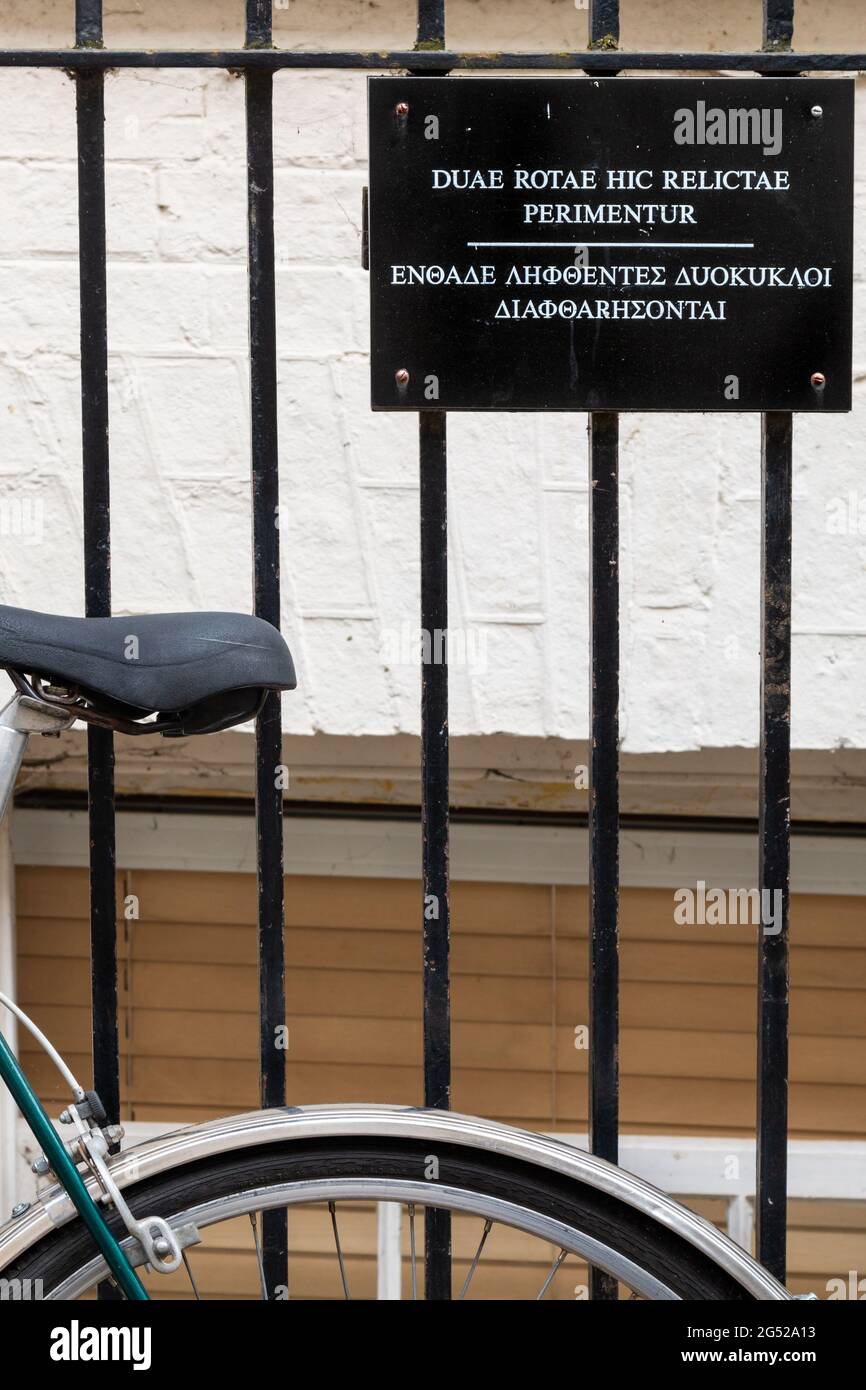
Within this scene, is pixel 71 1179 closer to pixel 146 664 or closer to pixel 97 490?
pixel 146 664

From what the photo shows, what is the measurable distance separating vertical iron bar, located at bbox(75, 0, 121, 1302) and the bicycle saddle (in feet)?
0.62

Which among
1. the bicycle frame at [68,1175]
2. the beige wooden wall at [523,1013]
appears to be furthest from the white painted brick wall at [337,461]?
the bicycle frame at [68,1175]

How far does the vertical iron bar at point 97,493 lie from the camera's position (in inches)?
51.9

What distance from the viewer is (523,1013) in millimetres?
3188

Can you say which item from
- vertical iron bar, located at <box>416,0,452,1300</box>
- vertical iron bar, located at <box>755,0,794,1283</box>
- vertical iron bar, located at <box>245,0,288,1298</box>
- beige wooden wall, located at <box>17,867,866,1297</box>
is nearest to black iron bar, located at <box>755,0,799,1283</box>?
vertical iron bar, located at <box>755,0,794,1283</box>

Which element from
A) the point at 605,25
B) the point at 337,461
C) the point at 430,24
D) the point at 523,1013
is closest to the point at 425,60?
the point at 430,24

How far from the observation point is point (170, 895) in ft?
10.7

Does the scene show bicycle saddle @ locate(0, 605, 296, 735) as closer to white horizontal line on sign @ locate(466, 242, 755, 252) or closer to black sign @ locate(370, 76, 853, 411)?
black sign @ locate(370, 76, 853, 411)

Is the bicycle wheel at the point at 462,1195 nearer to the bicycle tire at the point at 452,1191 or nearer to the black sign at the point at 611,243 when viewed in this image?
the bicycle tire at the point at 452,1191

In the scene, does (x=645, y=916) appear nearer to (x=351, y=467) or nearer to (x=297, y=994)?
(x=297, y=994)

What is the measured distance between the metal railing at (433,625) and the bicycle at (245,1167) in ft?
0.60

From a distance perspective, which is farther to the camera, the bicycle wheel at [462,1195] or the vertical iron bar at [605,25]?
the vertical iron bar at [605,25]

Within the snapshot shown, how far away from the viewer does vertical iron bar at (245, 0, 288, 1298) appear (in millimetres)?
1308

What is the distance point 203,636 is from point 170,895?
7.20ft
